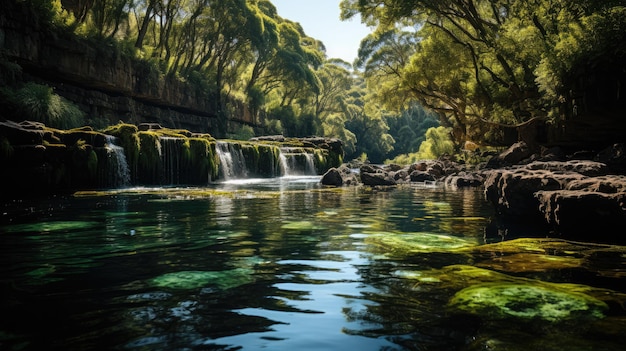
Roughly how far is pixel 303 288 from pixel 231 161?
816 inches

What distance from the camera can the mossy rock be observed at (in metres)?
2.84

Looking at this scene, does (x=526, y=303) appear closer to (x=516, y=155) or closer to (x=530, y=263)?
(x=530, y=263)

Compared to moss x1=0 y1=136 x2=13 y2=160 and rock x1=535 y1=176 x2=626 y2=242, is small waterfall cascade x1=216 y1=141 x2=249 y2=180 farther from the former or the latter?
rock x1=535 y1=176 x2=626 y2=242

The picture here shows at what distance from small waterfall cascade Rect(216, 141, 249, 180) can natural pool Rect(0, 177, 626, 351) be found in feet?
51.2

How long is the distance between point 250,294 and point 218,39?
37.5m

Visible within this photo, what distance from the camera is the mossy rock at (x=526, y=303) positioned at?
2844mm

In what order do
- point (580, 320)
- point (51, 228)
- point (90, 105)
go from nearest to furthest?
point (580, 320), point (51, 228), point (90, 105)

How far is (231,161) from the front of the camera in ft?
78.2

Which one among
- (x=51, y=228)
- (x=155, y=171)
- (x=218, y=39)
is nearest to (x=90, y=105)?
(x=155, y=171)

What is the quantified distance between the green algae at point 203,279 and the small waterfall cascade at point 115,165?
12.7 metres

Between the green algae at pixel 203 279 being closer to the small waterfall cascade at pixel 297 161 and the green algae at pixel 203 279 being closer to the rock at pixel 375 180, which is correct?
the rock at pixel 375 180

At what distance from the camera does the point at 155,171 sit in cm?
1752

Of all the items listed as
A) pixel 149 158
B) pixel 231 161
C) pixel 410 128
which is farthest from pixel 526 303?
pixel 410 128

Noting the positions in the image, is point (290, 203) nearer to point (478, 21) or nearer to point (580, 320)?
point (580, 320)
